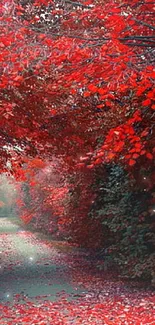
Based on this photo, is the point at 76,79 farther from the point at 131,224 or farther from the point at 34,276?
the point at 34,276

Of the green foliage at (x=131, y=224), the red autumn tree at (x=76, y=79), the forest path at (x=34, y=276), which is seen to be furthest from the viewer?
the forest path at (x=34, y=276)

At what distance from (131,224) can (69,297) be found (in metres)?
2.81

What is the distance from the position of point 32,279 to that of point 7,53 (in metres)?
9.14

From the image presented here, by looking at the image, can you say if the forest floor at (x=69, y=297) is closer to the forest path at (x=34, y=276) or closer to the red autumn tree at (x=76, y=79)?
the forest path at (x=34, y=276)

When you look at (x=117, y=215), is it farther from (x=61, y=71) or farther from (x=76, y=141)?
(x=61, y=71)

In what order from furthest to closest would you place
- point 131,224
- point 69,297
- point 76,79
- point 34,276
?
1. point 34,276
2. point 131,224
3. point 69,297
4. point 76,79

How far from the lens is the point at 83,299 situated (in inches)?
437

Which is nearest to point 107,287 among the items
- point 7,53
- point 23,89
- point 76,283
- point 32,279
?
point 76,283

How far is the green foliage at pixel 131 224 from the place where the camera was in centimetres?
1185

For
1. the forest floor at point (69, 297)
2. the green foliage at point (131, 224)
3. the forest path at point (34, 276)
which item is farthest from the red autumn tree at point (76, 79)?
the forest path at point (34, 276)

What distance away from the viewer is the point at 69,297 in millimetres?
11414

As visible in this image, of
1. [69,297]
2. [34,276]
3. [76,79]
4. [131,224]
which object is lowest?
[69,297]

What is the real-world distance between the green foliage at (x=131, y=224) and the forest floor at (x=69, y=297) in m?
0.71

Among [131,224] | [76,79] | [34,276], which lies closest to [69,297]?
[131,224]
